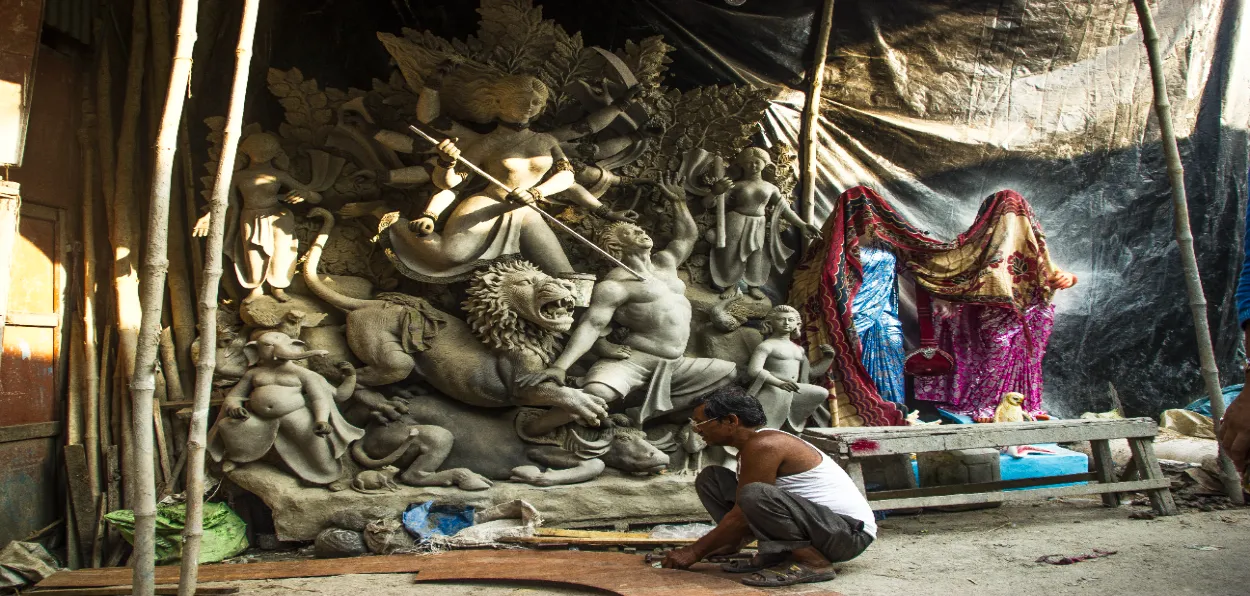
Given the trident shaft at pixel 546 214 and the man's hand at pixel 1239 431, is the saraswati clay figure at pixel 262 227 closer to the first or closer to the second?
the trident shaft at pixel 546 214

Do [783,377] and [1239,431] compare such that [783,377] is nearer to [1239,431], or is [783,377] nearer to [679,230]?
[679,230]

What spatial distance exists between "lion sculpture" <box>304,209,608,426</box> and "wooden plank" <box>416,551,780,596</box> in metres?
1.10

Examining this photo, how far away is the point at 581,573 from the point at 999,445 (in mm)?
2389

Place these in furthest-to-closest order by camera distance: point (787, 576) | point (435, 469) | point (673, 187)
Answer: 1. point (673, 187)
2. point (435, 469)
3. point (787, 576)

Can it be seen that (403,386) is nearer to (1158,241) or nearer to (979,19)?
(979,19)

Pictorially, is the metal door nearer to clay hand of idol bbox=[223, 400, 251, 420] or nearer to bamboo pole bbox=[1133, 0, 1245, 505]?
clay hand of idol bbox=[223, 400, 251, 420]

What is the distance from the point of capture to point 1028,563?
3896mm

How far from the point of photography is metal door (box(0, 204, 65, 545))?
4898 millimetres

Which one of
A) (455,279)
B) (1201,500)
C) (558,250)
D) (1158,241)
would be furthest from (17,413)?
(1158,241)

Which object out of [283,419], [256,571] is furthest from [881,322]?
[256,571]

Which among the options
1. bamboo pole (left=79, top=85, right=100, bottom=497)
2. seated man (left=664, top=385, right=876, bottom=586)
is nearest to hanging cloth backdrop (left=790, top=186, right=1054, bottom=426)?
seated man (left=664, top=385, right=876, bottom=586)

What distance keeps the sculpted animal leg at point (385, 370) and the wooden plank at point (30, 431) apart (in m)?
1.77

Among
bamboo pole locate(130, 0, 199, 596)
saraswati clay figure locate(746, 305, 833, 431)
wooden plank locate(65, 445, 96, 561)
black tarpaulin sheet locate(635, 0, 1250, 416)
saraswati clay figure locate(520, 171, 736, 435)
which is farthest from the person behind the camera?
black tarpaulin sheet locate(635, 0, 1250, 416)

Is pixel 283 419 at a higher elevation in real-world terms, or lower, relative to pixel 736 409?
higher
